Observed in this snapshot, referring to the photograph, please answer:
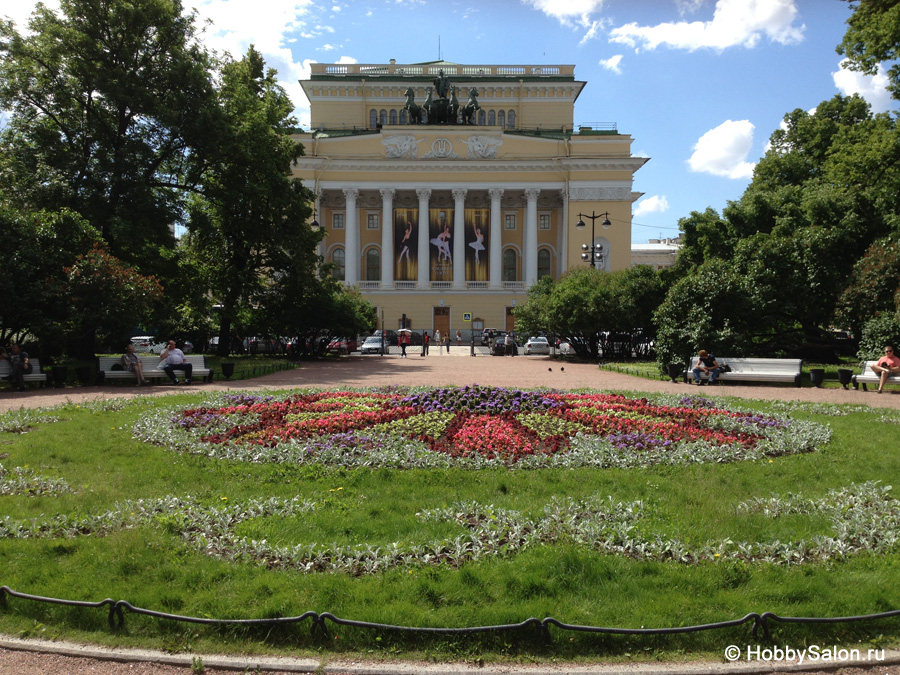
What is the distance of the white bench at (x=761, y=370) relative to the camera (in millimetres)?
17406

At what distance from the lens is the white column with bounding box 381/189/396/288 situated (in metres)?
57.0

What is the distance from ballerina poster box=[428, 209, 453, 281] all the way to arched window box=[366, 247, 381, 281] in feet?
18.1

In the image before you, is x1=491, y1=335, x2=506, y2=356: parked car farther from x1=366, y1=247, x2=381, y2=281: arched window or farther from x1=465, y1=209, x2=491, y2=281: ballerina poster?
x1=366, y1=247, x2=381, y2=281: arched window

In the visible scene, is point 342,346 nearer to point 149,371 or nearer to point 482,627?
point 149,371

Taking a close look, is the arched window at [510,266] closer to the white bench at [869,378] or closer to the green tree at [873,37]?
the green tree at [873,37]

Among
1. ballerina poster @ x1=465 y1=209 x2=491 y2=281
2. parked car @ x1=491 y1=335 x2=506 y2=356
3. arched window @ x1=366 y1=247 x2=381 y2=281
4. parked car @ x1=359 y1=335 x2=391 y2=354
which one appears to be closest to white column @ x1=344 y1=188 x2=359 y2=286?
arched window @ x1=366 y1=247 x2=381 y2=281

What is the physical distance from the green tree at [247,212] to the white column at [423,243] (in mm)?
26253

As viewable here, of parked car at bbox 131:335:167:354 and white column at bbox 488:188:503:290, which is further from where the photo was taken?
white column at bbox 488:188:503:290

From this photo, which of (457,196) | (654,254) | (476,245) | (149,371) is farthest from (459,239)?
(654,254)

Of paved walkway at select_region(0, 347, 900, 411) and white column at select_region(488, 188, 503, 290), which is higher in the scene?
white column at select_region(488, 188, 503, 290)

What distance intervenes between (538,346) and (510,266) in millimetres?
20653

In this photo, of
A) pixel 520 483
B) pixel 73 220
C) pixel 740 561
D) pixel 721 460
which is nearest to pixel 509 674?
pixel 740 561

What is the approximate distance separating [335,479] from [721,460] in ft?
15.8

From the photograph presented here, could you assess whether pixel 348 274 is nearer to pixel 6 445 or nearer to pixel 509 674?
pixel 6 445
